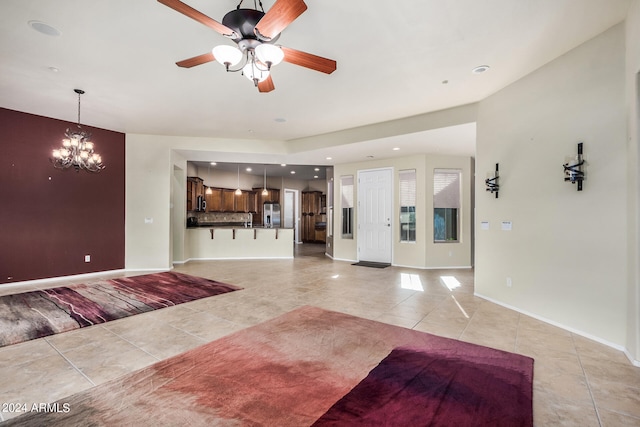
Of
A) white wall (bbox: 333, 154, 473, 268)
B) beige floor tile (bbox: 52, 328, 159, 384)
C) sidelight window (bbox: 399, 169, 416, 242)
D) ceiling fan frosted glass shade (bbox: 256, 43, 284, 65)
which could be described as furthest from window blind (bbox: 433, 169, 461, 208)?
beige floor tile (bbox: 52, 328, 159, 384)

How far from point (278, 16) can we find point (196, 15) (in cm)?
58

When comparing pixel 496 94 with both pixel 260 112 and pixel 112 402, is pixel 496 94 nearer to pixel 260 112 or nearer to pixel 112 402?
pixel 260 112

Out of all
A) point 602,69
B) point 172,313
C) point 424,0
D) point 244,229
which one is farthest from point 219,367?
point 244,229

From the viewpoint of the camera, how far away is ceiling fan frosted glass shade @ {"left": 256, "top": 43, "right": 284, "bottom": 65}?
2242 millimetres

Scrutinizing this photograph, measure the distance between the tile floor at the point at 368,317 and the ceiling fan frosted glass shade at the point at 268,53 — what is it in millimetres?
2678

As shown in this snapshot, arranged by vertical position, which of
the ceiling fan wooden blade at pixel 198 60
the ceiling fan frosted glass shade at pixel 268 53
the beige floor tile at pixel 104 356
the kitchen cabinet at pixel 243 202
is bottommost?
the beige floor tile at pixel 104 356

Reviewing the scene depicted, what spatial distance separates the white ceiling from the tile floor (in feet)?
9.78

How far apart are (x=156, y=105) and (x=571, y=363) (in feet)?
20.2

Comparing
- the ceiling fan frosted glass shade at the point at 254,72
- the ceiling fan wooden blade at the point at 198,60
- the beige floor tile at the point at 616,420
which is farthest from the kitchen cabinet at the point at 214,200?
the beige floor tile at the point at 616,420

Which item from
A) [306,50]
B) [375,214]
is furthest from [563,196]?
[375,214]

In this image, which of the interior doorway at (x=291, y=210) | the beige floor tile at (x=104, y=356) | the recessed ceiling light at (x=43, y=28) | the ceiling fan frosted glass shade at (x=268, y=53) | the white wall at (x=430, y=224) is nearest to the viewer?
the ceiling fan frosted glass shade at (x=268, y=53)

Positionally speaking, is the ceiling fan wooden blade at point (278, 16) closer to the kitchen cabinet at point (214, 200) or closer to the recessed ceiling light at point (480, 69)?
the recessed ceiling light at point (480, 69)

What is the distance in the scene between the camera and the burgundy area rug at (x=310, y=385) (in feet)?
5.94

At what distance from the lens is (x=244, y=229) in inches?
325
